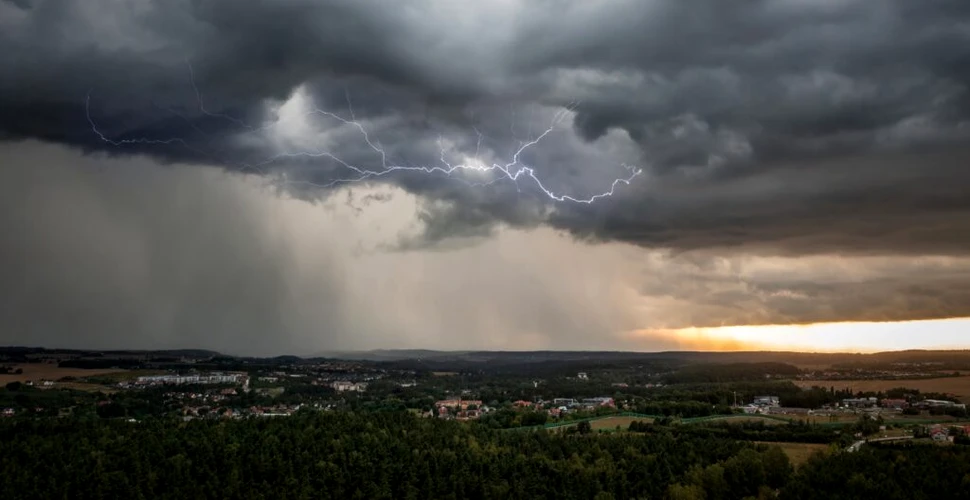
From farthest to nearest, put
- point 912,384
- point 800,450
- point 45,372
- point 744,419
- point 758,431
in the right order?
point 912,384 → point 45,372 → point 744,419 → point 758,431 → point 800,450

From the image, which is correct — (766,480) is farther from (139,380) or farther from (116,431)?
(139,380)

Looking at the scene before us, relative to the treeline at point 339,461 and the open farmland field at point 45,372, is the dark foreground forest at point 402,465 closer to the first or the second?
the treeline at point 339,461

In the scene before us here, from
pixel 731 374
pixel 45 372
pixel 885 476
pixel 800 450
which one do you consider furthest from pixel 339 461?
pixel 731 374

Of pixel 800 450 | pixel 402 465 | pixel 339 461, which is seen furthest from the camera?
pixel 800 450

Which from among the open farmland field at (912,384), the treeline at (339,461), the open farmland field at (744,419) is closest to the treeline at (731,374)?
the open farmland field at (912,384)

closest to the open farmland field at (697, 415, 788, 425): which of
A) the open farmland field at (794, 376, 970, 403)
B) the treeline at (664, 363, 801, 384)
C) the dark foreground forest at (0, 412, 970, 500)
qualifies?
the dark foreground forest at (0, 412, 970, 500)

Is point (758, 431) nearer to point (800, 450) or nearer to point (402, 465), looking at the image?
point (800, 450)
